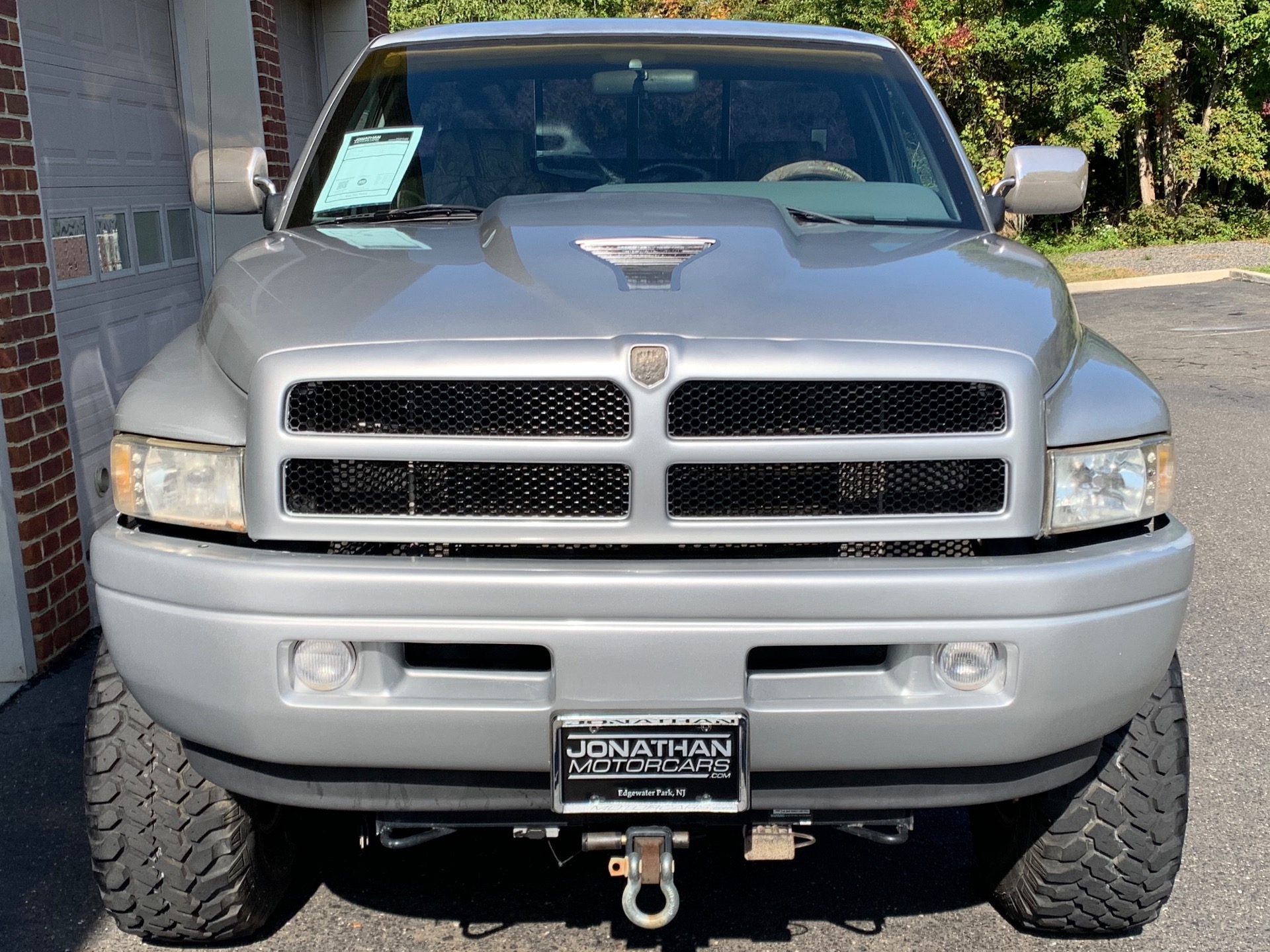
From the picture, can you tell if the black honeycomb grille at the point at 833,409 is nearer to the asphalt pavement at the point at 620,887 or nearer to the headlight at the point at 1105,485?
the headlight at the point at 1105,485

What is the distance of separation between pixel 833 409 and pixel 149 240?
5.21 meters

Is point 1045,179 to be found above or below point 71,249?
above

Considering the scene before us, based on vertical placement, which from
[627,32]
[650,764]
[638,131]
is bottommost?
[650,764]

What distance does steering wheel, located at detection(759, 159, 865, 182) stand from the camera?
12.1 ft

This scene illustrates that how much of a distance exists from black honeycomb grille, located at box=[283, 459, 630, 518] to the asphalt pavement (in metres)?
0.97

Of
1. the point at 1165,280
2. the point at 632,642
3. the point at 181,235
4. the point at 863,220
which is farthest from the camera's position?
the point at 1165,280

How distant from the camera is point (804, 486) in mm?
2367

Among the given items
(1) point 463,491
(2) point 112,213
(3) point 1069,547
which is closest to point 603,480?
(1) point 463,491

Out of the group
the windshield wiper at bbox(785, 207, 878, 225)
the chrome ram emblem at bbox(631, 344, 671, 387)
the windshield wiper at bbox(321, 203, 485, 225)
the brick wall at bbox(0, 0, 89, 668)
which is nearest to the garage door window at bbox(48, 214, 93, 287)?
the brick wall at bbox(0, 0, 89, 668)

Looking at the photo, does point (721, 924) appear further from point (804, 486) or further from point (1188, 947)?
point (804, 486)

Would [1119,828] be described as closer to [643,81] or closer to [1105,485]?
[1105,485]

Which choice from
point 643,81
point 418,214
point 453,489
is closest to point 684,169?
point 643,81

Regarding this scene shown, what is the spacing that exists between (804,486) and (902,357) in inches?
11.0

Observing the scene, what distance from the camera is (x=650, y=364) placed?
228cm
